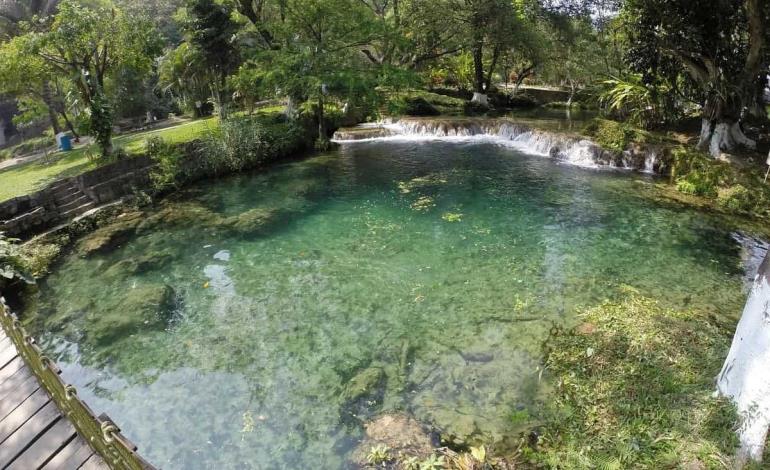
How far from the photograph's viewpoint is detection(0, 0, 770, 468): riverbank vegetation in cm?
610

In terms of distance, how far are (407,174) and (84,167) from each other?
1279 centimetres

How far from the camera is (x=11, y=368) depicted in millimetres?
5773

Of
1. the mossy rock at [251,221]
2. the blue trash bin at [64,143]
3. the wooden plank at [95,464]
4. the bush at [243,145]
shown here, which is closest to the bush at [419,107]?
the bush at [243,145]

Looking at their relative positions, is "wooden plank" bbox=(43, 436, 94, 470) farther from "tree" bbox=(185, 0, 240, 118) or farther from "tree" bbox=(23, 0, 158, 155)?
"tree" bbox=(185, 0, 240, 118)

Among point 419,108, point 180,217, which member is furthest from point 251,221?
point 419,108

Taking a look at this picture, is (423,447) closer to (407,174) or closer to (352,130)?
(407,174)

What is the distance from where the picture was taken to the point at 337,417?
6.86m

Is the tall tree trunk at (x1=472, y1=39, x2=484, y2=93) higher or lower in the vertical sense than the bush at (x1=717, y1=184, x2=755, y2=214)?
higher

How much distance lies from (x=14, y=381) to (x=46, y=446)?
1490 millimetres

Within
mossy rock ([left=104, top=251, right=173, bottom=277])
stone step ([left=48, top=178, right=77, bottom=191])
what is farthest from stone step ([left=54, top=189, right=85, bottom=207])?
mossy rock ([left=104, top=251, right=173, bottom=277])

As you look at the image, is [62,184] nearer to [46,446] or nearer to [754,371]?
[46,446]

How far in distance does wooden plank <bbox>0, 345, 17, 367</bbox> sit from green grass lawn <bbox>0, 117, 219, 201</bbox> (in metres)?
10.6

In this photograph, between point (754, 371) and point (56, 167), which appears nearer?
point (754, 371)

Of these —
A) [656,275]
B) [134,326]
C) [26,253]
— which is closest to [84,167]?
[26,253]
